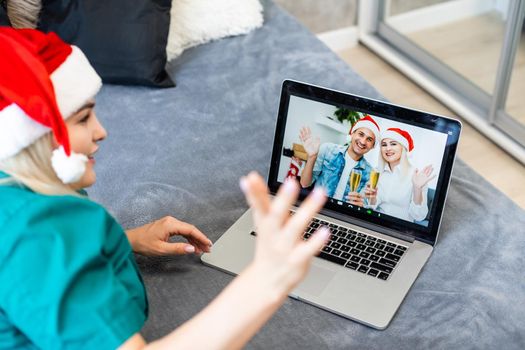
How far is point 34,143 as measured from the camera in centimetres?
92

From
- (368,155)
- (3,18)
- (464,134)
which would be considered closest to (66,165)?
(368,155)

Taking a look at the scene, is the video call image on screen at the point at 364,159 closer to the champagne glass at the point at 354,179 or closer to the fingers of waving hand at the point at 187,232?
the champagne glass at the point at 354,179

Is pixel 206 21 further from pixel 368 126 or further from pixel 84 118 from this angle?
pixel 84 118

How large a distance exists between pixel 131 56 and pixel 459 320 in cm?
108

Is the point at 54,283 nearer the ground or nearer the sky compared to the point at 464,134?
nearer the sky

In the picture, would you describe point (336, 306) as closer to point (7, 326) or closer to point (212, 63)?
point (7, 326)

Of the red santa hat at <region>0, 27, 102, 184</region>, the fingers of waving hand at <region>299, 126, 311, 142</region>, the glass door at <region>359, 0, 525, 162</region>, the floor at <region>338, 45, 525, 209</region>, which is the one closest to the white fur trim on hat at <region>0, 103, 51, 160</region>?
the red santa hat at <region>0, 27, 102, 184</region>

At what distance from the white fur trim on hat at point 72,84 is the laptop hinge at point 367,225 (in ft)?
1.82

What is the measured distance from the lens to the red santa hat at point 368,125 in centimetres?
131

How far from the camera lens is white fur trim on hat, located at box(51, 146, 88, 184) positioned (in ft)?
3.00

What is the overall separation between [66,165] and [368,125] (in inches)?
23.9

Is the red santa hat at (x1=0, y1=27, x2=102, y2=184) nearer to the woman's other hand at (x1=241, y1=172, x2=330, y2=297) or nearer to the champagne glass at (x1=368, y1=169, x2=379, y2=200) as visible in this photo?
the woman's other hand at (x1=241, y1=172, x2=330, y2=297)

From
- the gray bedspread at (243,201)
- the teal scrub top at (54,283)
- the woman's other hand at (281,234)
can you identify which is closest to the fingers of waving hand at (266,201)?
the woman's other hand at (281,234)

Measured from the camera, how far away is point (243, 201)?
1.45 m
